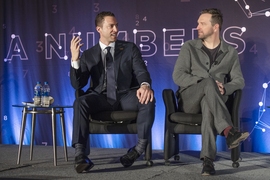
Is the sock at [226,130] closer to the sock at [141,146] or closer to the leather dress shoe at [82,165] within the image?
the sock at [141,146]

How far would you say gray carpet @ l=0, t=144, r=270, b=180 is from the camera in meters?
3.61

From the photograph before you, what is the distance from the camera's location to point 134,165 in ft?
13.4

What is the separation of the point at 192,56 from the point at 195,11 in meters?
1.11

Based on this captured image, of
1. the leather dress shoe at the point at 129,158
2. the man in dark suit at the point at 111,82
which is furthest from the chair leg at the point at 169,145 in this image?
the leather dress shoe at the point at 129,158

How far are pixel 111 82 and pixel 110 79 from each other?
29 millimetres

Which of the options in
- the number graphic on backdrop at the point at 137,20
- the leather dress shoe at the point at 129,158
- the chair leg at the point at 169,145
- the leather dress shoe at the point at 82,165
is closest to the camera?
the leather dress shoe at the point at 82,165

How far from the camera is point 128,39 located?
18.1 feet

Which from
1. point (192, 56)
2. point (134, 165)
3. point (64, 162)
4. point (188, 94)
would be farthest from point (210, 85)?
point (64, 162)

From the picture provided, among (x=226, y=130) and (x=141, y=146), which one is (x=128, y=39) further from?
(x=226, y=130)

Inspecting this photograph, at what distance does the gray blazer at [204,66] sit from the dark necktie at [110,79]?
55cm

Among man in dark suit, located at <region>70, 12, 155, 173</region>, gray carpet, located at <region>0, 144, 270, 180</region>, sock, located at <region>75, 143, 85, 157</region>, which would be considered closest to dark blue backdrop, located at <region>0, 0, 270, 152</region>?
gray carpet, located at <region>0, 144, 270, 180</region>

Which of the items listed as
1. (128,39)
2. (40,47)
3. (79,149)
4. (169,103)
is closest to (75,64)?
(79,149)

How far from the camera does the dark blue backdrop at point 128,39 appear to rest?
5.15 metres

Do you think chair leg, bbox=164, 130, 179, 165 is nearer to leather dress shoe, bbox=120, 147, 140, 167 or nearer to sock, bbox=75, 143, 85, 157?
leather dress shoe, bbox=120, 147, 140, 167
